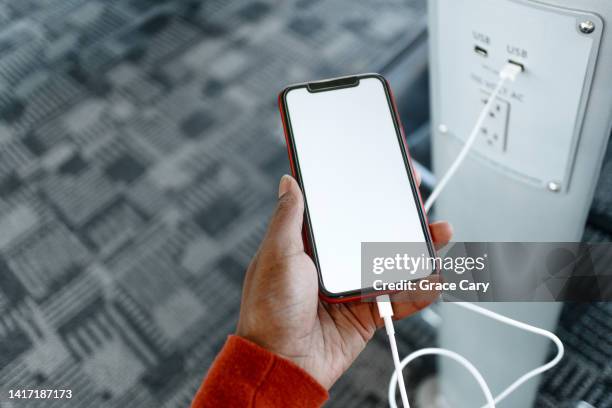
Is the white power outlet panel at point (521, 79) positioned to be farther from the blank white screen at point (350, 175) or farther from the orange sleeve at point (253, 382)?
the orange sleeve at point (253, 382)

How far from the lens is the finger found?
628 mm

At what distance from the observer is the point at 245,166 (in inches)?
55.2

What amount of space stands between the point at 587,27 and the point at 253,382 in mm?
415

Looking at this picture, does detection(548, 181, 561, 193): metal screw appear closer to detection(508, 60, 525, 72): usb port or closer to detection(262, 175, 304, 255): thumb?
detection(508, 60, 525, 72): usb port

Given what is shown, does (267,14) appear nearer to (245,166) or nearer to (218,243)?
(245,166)

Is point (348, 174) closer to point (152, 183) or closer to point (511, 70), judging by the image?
point (511, 70)

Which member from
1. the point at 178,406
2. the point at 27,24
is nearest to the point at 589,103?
the point at 178,406

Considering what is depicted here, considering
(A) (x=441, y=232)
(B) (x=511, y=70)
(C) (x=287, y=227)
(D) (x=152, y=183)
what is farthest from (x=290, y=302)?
(D) (x=152, y=183)

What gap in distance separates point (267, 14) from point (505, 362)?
1248mm

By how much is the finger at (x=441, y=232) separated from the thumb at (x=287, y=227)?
0.15 m

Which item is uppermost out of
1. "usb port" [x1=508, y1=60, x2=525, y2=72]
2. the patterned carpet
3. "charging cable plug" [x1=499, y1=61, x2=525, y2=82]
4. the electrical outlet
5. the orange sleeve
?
"usb port" [x1=508, y1=60, x2=525, y2=72]

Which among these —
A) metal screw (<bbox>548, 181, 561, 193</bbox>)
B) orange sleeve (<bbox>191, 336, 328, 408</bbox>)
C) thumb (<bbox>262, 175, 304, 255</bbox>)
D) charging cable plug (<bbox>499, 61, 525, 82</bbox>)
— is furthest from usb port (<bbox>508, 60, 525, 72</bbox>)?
orange sleeve (<bbox>191, 336, 328, 408</bbox>)

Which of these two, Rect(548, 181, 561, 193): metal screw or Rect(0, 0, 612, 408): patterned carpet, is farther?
Rect(0, 0, 612, 408): patterned carpet

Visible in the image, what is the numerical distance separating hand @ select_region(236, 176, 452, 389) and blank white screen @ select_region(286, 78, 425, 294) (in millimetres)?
26
